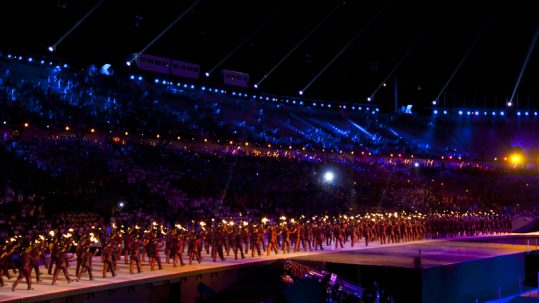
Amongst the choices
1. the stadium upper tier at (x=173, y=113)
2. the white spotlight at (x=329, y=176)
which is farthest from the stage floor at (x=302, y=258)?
the stadium upper tier at (x=173, y=113)

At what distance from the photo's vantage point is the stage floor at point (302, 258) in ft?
48.9

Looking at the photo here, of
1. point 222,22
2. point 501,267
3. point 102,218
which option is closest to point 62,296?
point 102,218

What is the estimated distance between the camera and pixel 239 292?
1934cm

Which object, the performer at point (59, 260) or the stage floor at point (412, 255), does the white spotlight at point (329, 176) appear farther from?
the performer at point (59, 260)

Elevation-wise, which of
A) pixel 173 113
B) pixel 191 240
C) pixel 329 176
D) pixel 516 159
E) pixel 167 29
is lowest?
pixel 191 240

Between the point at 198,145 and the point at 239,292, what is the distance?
693 inches

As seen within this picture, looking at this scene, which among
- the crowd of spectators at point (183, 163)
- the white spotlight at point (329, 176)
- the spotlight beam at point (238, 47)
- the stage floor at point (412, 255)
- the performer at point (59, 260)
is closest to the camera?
the performer at point (59, 260)

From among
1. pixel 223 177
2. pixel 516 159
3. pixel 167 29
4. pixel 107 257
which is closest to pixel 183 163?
pixel 223 177

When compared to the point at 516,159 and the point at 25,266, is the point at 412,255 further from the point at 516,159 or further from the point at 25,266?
the point at 516,159

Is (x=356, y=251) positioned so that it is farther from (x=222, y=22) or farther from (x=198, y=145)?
(x=222, y=22)

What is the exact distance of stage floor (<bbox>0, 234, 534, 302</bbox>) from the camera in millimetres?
14898

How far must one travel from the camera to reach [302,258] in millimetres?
21203

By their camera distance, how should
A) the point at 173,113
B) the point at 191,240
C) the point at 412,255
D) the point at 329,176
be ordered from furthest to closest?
the point at 329,176, the point at 173,113, the point at 412,255, the point at 191,240

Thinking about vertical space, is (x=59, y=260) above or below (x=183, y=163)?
below
